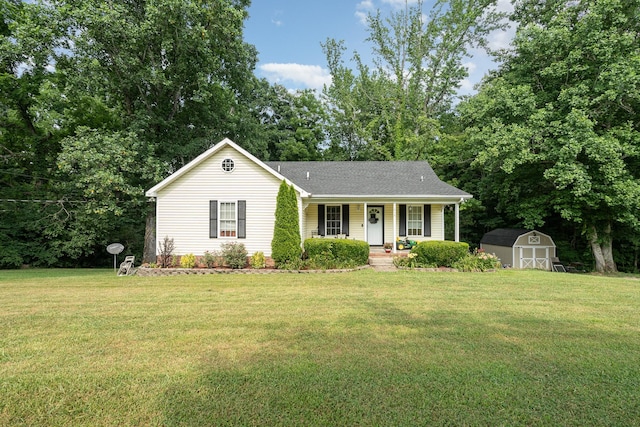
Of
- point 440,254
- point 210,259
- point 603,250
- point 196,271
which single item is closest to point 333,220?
point 440,254

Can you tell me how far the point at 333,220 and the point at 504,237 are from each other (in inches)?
426

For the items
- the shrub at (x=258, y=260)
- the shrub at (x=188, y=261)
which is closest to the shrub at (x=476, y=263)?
the shrub at (x=258, y=260)

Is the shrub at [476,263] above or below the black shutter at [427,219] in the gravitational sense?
below

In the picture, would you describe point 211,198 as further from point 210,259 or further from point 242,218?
point 210,259

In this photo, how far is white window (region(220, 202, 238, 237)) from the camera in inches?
512

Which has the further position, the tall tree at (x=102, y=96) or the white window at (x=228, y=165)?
the tall tree at (x=102, y=96)

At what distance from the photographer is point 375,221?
15883 mm

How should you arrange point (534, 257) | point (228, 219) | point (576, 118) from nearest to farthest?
point (228, 219) → point (576, 118) → point (534, 257)

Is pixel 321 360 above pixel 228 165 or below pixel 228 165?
below

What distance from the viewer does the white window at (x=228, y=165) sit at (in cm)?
1296

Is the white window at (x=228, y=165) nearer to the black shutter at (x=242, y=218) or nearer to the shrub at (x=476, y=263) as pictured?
the black shutter at (x=242, y=218)

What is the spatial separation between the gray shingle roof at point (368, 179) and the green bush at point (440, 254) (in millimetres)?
2992

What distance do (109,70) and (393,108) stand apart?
64.0ft

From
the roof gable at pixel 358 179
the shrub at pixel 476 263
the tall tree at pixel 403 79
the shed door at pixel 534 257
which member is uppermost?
the tall tree at pixel 403 79
